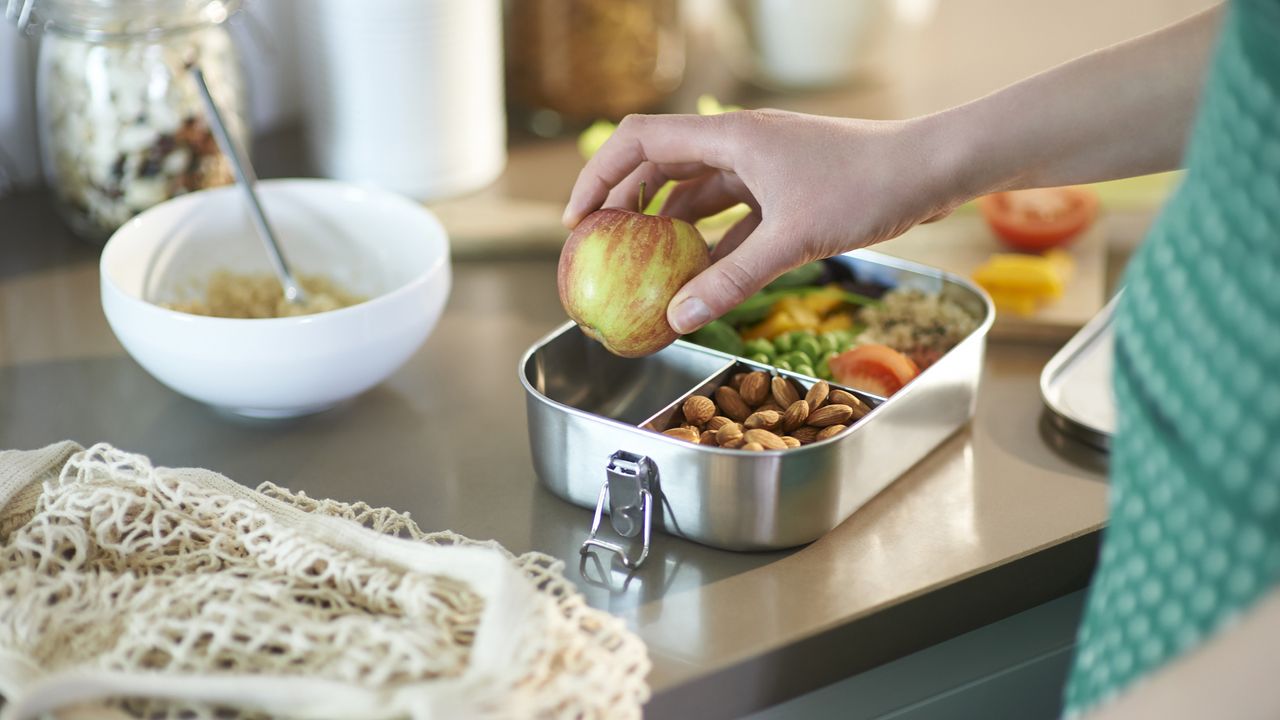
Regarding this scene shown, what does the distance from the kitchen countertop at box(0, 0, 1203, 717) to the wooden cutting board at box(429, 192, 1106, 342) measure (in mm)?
20

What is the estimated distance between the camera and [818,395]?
874mm

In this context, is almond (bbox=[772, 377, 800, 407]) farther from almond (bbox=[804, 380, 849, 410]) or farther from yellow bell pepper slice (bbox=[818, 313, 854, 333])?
yellow bell pepper slice (bbox=[818, 313, 854, 333])

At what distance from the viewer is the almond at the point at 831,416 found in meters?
0.86

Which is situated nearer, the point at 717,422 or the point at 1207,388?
the point at 1207,388

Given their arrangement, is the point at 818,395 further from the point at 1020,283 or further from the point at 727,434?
the point at 1020,283

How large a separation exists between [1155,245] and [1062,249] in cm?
69

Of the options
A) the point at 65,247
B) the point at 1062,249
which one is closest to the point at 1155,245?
the point at 1062,249

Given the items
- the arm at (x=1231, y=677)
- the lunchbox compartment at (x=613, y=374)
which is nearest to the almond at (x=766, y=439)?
the lunchbox compartment at (x=613, y=374)

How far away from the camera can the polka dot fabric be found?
1.70ft

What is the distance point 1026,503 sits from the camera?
902 mm

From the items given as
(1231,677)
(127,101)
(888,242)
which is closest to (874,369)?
(888,242)

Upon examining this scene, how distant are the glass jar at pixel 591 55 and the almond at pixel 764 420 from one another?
719 mm

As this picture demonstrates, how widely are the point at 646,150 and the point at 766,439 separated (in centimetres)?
22

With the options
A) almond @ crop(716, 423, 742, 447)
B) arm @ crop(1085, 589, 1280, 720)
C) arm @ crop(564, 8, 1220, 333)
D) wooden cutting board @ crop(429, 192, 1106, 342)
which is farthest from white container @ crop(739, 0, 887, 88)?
arm @ crop(1085, 589, 1280, 720)
